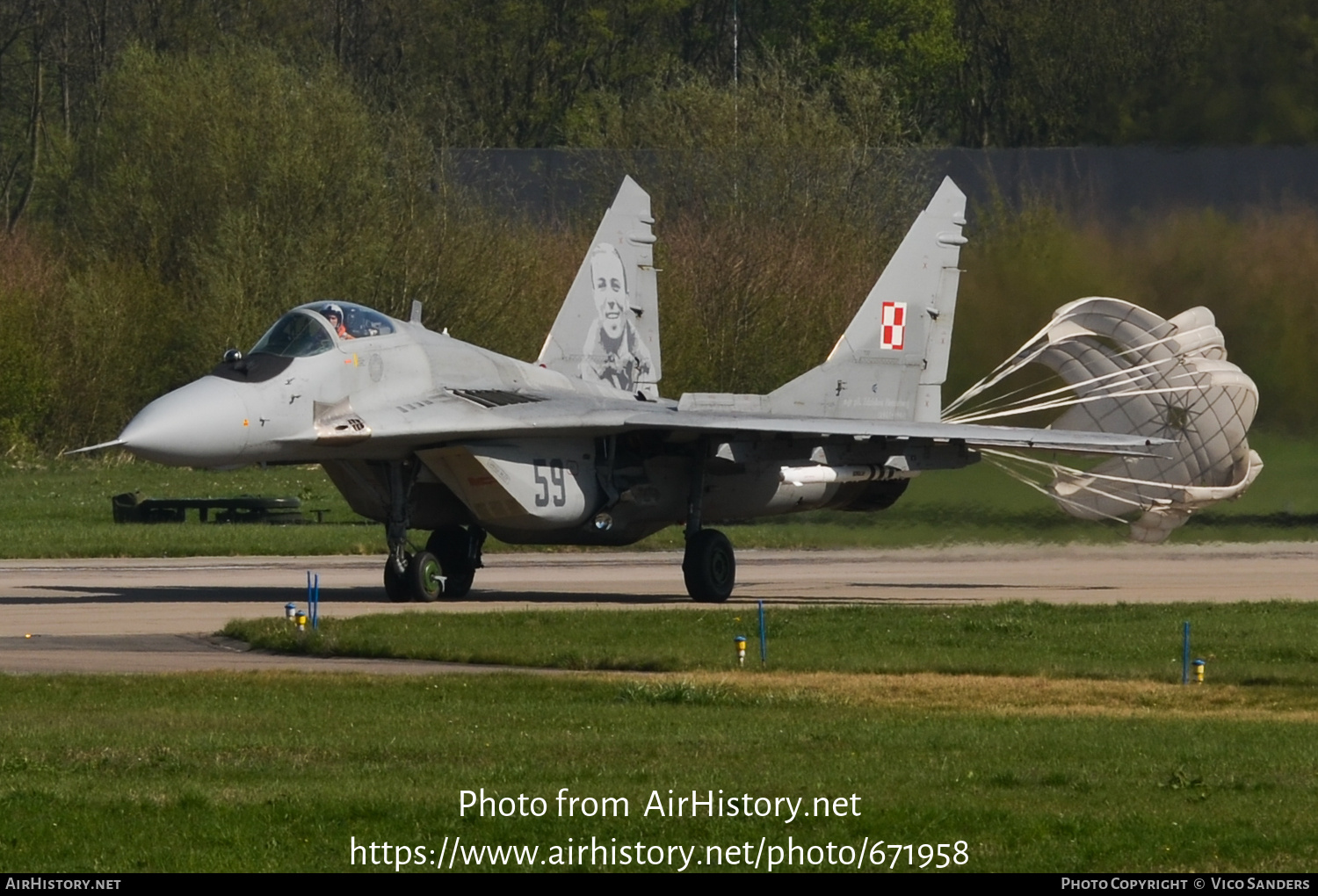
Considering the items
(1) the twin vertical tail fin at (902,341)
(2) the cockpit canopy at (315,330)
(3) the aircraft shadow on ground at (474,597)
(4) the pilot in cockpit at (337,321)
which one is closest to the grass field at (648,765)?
(2) the cockpit canopy at (315,330)

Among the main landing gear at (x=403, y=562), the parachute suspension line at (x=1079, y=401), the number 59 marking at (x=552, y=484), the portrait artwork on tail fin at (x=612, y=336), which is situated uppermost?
the portrait artwork on tail fin at (x=612, y=336)

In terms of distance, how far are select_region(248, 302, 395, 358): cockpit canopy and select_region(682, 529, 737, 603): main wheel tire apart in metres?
4.52

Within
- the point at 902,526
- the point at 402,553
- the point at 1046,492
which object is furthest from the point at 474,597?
the point at 1046,492

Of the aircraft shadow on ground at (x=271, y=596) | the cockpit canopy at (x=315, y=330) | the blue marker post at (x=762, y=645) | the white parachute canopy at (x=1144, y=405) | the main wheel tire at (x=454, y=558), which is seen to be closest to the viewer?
the blue marker post at (x=762, y=645)

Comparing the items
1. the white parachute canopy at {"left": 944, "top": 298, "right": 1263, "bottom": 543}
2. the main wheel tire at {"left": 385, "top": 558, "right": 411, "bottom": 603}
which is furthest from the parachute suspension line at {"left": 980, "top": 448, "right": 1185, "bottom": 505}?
the main wheel tire at {"left": 385, "top": 558, "right": 411, "bottom": 603}

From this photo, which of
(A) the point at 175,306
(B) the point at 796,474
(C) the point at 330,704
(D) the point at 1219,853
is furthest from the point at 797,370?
(D) the point at 1219,853

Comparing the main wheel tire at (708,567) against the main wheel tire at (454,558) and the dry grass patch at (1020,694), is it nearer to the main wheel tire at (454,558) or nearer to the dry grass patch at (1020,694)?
the main wheel tire at (454,558)

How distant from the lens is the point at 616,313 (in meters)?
25.6

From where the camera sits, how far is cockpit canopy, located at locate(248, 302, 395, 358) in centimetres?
2080

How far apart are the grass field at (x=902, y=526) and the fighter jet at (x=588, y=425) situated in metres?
2.24

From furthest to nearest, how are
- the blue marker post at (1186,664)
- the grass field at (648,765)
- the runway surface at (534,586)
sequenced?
the runway surface at (534,586) → the blue marker post at (1186,664) → the grass field at (648,765)

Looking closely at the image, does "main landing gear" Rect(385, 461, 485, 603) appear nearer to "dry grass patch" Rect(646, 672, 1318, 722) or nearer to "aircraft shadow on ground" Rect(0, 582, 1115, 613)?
"aircraft shadow on ground" Rect(0, 582, 1115, 613)

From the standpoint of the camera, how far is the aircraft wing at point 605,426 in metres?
21.4
